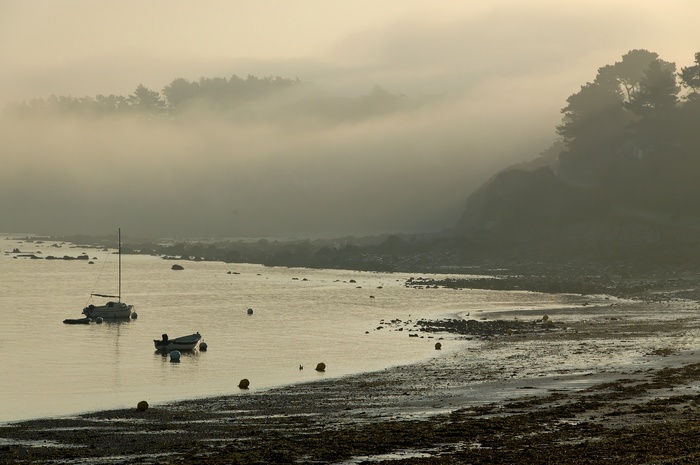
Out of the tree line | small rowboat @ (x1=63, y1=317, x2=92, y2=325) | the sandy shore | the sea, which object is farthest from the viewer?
the tree line

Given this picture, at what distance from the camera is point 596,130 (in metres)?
167

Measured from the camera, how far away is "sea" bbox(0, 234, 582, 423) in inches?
1962

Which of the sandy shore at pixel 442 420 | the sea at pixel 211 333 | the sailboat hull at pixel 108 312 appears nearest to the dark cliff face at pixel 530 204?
the sea at pixel 211 333

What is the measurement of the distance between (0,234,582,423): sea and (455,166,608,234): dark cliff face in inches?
894

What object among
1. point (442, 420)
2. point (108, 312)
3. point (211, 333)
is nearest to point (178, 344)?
point (211, 333)

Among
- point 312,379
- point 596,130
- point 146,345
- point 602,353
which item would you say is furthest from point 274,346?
point 596,130

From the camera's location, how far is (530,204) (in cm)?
15675

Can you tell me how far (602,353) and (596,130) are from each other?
387 ft

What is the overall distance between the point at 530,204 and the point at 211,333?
296 ft

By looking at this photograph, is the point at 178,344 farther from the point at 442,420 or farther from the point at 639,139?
the point at 639,139

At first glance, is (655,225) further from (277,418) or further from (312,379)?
(277,418)

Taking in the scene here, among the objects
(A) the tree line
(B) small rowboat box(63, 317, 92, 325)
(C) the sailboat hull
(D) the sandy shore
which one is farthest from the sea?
(A) the tree line

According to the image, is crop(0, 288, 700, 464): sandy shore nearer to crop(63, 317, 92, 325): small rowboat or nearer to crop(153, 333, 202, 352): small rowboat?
crop(153, 333, 202, 352): small rowboat

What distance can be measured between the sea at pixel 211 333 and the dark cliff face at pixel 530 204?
22.7 metres
